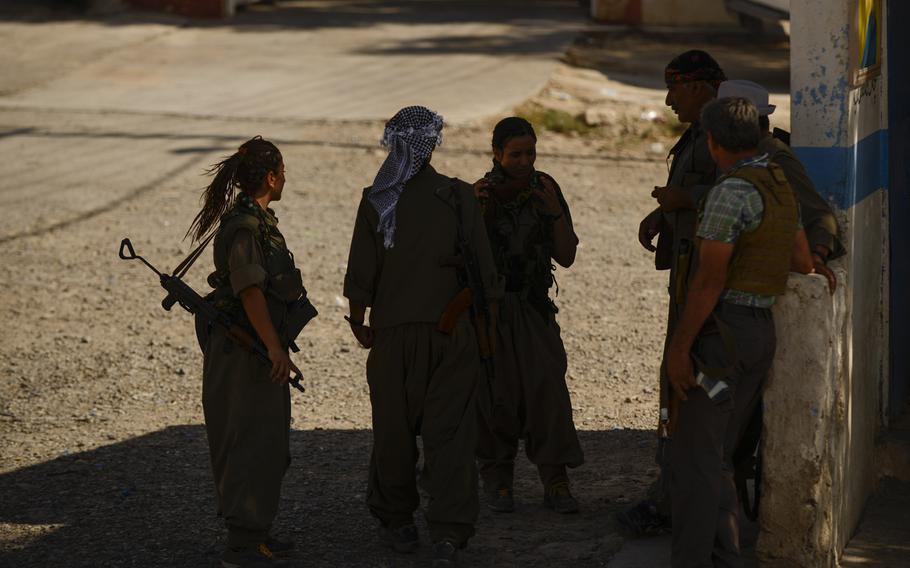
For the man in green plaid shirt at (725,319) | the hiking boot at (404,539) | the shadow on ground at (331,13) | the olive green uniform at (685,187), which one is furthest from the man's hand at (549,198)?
the shadow on ground at (331,13)

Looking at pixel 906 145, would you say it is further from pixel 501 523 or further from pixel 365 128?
pixel 365 128

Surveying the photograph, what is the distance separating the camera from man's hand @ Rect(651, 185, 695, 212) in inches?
185

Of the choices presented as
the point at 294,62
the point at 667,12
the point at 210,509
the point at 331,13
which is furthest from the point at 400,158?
the point at 331,13

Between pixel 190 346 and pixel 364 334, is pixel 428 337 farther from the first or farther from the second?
pixel 190 346

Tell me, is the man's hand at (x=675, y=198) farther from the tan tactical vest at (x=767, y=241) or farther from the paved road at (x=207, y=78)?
the paved road at (x=207, y=78)

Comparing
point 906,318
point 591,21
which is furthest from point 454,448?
point 591,21

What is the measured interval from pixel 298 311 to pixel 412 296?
44 centimetres

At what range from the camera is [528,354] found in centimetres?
536

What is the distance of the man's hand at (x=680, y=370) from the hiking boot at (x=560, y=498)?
127 cm

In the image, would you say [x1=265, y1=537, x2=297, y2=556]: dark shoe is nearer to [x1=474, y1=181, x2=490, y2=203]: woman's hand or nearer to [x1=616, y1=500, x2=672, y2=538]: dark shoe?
[x1=616, y1=500, x2=672, y2=538]: dark shoe

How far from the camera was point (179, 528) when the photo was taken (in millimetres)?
5320

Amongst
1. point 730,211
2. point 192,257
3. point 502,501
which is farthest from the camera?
point 502,501

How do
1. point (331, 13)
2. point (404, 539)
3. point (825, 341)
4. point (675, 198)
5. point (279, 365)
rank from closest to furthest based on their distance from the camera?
point (825, 341)
point (279, 365)
point (675, 198)
point (404, 539)
point (331, 13)

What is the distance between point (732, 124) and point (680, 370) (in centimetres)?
81
